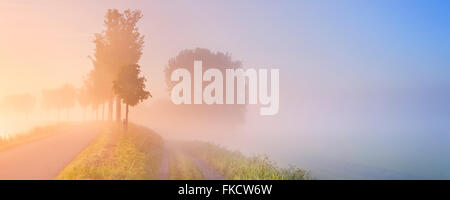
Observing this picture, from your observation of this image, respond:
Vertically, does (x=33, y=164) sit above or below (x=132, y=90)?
below

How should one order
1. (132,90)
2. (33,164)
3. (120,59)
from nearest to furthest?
(33,164) → (132,90) → (120,59)

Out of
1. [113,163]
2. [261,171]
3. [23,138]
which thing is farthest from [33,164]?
[23,138]

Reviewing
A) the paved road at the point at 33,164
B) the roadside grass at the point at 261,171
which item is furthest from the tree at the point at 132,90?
the roadside grass at the point at 261,171

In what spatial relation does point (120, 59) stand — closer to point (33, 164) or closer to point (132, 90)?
point (132, 90)

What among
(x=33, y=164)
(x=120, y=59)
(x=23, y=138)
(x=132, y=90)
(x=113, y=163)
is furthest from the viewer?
(x=120, y=59)

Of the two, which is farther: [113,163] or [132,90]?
[132,90]

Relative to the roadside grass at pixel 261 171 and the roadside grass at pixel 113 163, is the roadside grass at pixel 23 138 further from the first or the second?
the roadside grass at pixel 261 171

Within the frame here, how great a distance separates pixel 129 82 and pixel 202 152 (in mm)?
6043

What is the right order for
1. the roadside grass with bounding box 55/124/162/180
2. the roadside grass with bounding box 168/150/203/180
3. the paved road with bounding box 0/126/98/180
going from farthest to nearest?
the roadside grass with bounding box 168/150/203/180 → the roadside grass with bounding box 55/124/162/180 → the paved road with bounding box 0/126/98/180

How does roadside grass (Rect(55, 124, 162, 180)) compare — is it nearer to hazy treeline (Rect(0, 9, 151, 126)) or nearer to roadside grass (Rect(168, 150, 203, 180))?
roadside grass (Rect(168, 150, 203, 180))

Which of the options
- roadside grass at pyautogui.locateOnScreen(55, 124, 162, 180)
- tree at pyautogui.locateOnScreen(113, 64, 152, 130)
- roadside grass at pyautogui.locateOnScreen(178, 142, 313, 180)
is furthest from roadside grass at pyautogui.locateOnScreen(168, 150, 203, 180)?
tree at pyautogui.locateOnScreen(113, 64, 152, 130)
